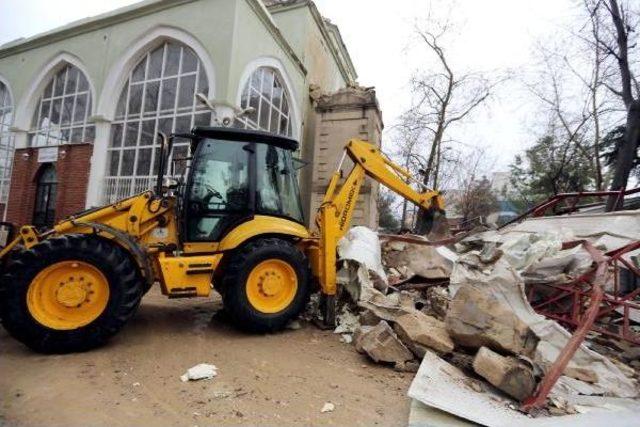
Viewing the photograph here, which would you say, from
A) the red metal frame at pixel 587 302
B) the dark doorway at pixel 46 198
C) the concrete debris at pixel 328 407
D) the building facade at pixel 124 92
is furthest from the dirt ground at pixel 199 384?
the dark doorway at pixel 46 198

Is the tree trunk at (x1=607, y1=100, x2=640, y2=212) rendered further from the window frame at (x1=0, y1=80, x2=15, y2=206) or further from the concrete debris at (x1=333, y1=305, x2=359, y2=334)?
the window frame at (x1=0, y1=80, x2=15, y2=206)

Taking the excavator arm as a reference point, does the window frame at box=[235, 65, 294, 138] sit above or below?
above

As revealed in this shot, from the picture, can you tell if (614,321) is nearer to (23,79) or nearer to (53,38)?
(53,38)

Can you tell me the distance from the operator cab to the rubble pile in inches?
54.9

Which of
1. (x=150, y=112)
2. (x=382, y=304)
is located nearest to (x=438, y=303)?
(x=382, y=304)

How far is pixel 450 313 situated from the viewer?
4.25 m

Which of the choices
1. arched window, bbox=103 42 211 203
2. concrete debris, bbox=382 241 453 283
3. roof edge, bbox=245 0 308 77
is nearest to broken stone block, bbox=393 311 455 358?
concrete debris, bbox=382 241 453 283

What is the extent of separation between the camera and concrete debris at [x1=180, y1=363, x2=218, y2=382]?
148 inches

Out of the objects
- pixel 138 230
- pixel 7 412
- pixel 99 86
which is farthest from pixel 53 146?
pixel 7 412

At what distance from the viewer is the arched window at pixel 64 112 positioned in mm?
13727

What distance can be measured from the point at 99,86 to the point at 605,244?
1370 cm

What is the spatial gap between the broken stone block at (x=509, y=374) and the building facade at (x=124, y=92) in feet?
31.2

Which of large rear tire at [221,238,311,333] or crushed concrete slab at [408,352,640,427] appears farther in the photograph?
large rear tire at [221,238,311,333]

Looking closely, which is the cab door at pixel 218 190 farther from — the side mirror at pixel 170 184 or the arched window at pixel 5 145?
the arched window at pixel 5 145
